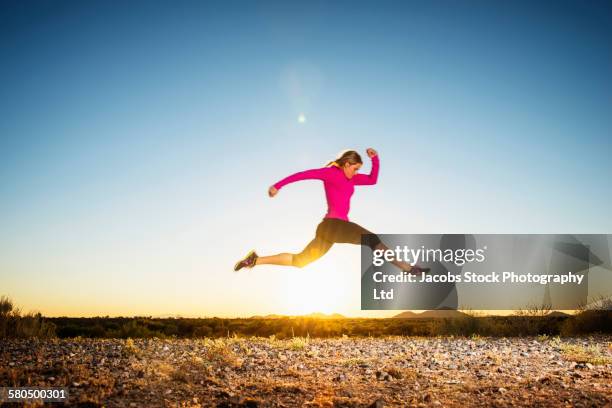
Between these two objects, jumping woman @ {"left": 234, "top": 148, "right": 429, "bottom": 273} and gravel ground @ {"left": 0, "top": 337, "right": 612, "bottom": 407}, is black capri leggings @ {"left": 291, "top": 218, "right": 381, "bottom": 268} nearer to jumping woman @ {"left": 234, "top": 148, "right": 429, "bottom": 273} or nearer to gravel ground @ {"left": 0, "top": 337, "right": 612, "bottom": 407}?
jumping woman @ {"left": 234, "top": 148, "right": 429, "bottom": 273}

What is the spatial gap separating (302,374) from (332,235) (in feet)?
9.32

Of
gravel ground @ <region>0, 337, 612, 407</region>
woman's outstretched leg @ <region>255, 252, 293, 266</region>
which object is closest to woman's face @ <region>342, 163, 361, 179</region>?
woman's outstretched leg @ <region>255, 252, 293, 266</region>

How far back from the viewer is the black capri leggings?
330 inches

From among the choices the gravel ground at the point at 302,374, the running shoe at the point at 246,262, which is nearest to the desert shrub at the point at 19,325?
the gravel ground at the point at 302,374

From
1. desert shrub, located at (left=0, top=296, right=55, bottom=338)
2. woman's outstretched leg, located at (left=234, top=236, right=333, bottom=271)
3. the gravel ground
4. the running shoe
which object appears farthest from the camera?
desert shrub, located at (left=0, top=296, right=55, bottom=338)

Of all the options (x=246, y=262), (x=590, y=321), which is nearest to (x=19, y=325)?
(x=246, y=262)

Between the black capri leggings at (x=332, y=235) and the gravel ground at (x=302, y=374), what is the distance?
7.38 feet

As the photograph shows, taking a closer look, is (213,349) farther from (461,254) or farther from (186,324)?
(186,324)

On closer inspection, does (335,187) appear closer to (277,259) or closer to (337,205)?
(337,205)

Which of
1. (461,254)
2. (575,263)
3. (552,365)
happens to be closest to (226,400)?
(552,365)

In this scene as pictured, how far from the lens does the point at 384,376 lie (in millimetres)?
9312

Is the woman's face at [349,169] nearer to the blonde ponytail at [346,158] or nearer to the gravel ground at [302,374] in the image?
the blonde ponytail at [346,158]

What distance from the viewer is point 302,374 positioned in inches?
369

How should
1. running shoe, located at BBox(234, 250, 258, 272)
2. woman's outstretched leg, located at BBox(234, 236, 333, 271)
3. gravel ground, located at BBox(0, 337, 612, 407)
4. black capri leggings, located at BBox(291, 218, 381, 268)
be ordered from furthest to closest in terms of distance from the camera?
1. running shoe, located at BBox(234, 250, 258, 272)
2. woman's outstretched leg, located at BBox(234, 236, 333, 271)
3. black capri leggings, located at BBox(291, 218, 381, 268)
4. gravel ground, located at BBox(0, 337, 612, 407)
